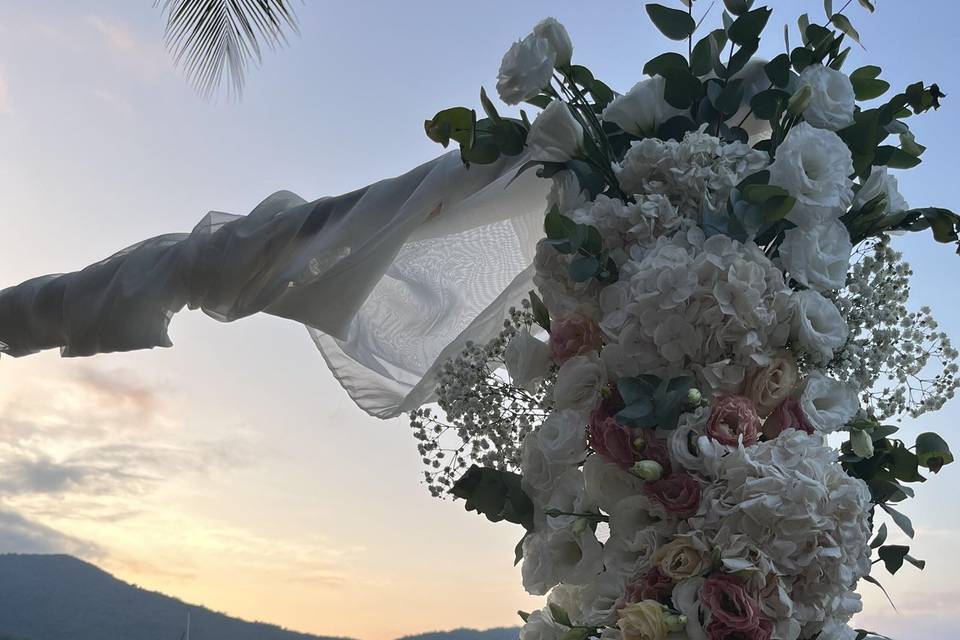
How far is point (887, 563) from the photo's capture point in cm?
95

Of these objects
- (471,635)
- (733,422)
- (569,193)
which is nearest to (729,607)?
(733,422)

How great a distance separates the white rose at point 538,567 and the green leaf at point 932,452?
0.40 m

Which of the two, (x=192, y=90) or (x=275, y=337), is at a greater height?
(x=192, y=90)

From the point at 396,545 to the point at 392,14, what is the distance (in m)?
1.43

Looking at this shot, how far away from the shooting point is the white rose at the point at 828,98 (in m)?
1.02

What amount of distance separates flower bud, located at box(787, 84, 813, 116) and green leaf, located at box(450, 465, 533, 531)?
52cm

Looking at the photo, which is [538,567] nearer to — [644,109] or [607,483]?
[607,483]

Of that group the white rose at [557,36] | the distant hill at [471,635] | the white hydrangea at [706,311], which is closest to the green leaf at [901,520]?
the white hydrangea at [706,311]

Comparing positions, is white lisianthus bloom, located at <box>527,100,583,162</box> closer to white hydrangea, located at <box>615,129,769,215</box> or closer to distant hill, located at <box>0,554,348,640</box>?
white hydrangea, located at <box>615,129,769,215</box>

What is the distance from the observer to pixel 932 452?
927 millimetres

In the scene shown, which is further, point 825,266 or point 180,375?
point 180,375

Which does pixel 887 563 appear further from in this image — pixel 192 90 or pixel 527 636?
pixel 192 90

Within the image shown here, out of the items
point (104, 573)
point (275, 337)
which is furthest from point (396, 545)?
point (104, 573)

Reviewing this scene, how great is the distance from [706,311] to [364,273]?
731 mm
